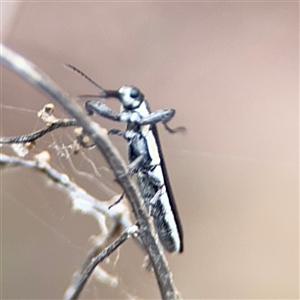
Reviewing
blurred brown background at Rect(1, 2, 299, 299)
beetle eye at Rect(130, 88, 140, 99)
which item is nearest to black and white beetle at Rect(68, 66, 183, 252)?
beetle eye at Rect(130, 88, 140, 99)

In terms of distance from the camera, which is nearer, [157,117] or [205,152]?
[157,117]

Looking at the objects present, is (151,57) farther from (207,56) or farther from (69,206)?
(69,206)

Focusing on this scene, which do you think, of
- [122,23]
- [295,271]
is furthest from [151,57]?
[295,271]

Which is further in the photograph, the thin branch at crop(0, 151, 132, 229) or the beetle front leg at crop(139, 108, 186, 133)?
the thin branch at crop(0, 151, 132, 229)

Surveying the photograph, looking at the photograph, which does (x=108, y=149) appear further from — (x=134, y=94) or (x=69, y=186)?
(x=69, y=186)

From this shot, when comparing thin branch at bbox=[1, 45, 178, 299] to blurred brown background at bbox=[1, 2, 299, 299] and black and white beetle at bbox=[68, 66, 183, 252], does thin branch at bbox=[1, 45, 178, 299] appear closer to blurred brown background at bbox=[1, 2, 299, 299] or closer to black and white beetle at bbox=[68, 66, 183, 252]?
black and white beetle at bbox=[68, 66, 183, 252]

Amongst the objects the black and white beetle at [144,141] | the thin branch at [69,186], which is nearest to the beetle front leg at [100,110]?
the black and white beetle at [144,141]

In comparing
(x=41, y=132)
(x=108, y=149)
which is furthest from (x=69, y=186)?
(x=108, y=149)
